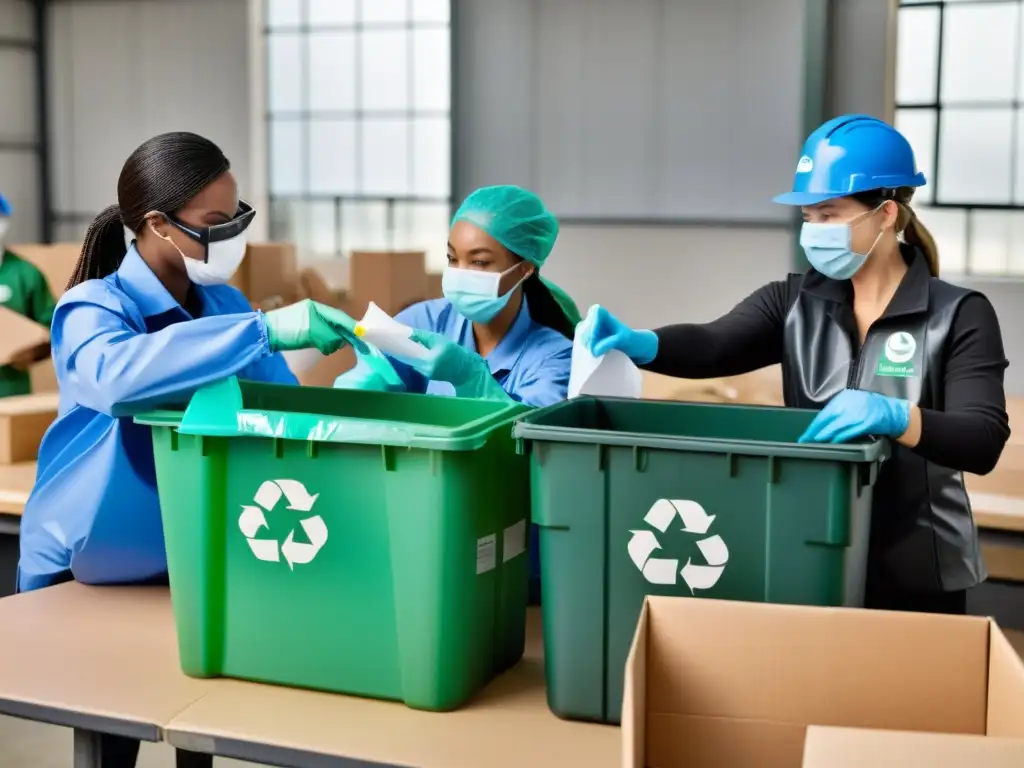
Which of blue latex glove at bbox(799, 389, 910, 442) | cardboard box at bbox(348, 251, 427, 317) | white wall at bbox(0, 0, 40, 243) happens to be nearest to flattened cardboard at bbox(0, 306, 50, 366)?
cardboard box at bbox(348, 251, 427, 317)

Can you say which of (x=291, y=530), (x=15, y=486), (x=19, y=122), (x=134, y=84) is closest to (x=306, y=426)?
(x=291, y=530)

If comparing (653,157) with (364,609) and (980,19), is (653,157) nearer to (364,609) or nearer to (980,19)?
(980,19)

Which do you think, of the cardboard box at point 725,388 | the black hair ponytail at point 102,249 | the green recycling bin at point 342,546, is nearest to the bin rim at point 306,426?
the green recycling bin at point 342,546

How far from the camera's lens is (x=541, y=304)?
7.93ft

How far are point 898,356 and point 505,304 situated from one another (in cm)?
90

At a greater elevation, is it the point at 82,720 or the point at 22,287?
the point at 22,287

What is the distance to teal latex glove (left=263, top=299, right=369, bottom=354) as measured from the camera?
1656 mm

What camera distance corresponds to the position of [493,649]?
1.55 metres

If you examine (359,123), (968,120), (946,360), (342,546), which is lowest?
(342,546)

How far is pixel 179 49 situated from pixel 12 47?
60.2 inches

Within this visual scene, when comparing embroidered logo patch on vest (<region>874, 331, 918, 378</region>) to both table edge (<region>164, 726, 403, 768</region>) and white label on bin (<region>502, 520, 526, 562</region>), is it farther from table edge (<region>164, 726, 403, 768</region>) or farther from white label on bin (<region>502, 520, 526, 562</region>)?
table edge (<region>164, 726, 403, 768</region>)

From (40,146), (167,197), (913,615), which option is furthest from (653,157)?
(913,615)

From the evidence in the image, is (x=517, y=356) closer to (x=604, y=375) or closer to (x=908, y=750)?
(x=604, y=375)

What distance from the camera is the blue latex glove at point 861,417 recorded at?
4.51 feet
